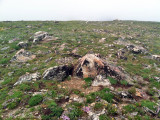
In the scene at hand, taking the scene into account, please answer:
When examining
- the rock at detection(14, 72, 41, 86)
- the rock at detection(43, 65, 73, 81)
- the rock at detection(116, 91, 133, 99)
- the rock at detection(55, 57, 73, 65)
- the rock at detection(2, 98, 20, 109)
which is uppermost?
the rock at detection(55, 57, 73, 65)

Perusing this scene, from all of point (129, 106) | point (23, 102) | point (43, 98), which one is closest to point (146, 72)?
point (129, 106)

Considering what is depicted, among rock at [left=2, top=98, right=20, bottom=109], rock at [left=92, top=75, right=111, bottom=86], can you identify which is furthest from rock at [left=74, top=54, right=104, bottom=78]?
rock at [left=2, top=98, right=20, bottom=109]

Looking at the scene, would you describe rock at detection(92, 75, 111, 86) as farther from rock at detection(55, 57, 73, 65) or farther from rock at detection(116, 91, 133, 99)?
rock at detection(55, 57, 73, 65)

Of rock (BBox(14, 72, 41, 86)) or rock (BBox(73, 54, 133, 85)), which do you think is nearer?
rock (BBox(14, 72, 41, 86))

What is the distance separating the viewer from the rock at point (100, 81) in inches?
526

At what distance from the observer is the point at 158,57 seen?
2316cm

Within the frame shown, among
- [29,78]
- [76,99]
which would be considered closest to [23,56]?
[29,78]

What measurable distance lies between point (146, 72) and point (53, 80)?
1378cm

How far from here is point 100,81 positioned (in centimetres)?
1362

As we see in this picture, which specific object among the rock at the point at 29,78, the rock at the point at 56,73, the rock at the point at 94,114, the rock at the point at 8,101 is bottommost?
the rock at the point at 8,101

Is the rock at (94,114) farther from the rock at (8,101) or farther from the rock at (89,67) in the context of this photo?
the rock at (8,101)

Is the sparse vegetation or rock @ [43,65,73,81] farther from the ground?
rock @ [43,65,73,81]

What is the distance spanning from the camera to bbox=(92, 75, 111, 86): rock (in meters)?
13.4

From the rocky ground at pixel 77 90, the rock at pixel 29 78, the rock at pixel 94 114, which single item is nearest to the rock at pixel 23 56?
the rocky ground at pixel 77 90
